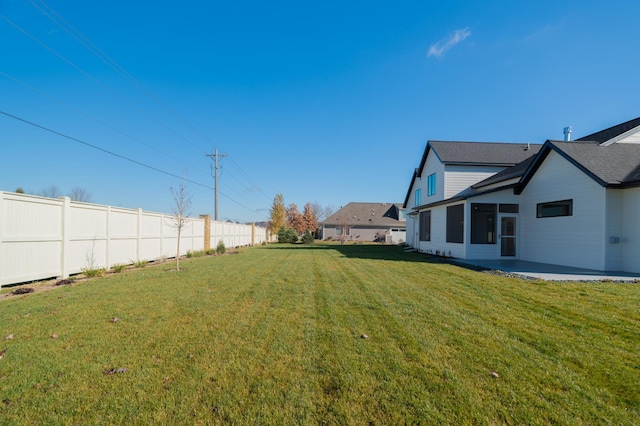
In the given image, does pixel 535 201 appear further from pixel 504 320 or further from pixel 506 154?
pixel 504 320

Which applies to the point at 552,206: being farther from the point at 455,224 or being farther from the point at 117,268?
the point at 117,268

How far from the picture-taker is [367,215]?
4241 cm

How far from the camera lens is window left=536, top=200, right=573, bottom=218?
424 inches

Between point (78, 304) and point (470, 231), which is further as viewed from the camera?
point (470, 231)

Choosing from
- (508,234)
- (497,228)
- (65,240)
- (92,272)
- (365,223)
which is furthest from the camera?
(365,223)

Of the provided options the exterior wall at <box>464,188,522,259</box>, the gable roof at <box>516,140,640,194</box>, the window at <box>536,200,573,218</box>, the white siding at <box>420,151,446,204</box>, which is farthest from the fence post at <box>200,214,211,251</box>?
the window at <box>536,200,573,218</box>

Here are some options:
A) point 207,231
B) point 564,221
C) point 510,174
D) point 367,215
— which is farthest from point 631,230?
point 367,215

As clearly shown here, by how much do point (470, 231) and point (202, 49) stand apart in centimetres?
1748

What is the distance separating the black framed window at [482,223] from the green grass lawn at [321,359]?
24.6 ft

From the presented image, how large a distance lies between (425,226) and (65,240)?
19.0 meters

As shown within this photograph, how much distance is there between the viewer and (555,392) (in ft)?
8.45

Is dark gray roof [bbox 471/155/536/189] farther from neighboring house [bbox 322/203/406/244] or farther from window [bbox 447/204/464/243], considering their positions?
neighboring house [bbox 322/203/406/244]

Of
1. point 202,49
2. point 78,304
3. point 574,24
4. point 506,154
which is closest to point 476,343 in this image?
point 78,304

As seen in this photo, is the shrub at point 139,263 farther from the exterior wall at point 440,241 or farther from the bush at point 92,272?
the exterior wall at point 440,241
